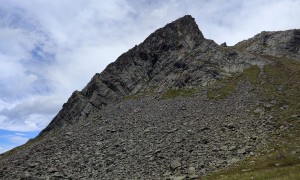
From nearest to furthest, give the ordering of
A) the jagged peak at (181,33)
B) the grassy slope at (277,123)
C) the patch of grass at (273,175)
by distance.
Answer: the patch of grass at (273,175) < the grassy slope at (277,123) < the jagged peak at (181,33)

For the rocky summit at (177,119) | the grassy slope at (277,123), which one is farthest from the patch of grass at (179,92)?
the grassy slope at (277,123)

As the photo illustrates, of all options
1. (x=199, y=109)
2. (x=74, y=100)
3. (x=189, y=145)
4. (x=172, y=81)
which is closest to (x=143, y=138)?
(x=189, y=145)

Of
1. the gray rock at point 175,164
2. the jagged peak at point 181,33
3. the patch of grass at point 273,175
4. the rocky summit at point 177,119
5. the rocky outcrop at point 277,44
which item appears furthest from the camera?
the rocky outcrop at point 277,44

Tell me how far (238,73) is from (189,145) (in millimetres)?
46828

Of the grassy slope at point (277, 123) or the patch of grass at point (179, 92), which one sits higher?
the patch of grass at point (179, 92)

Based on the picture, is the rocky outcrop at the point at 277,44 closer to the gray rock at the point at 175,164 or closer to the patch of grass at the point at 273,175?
the gray rock at the point at 175,164

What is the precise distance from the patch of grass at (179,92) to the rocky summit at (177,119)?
10.9 inches

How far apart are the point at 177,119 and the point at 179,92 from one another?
23998 millimetres

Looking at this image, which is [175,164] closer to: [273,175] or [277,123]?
[273,175]

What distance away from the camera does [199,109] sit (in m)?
69.8

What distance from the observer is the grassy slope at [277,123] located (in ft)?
123

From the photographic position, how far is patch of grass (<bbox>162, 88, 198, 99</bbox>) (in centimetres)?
8581

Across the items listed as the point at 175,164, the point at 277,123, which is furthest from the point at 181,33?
the point at 175,164

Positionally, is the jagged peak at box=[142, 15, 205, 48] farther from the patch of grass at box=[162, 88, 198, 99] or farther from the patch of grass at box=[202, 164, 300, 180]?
the patch of grass at box=[202, 164, 300, 180]
